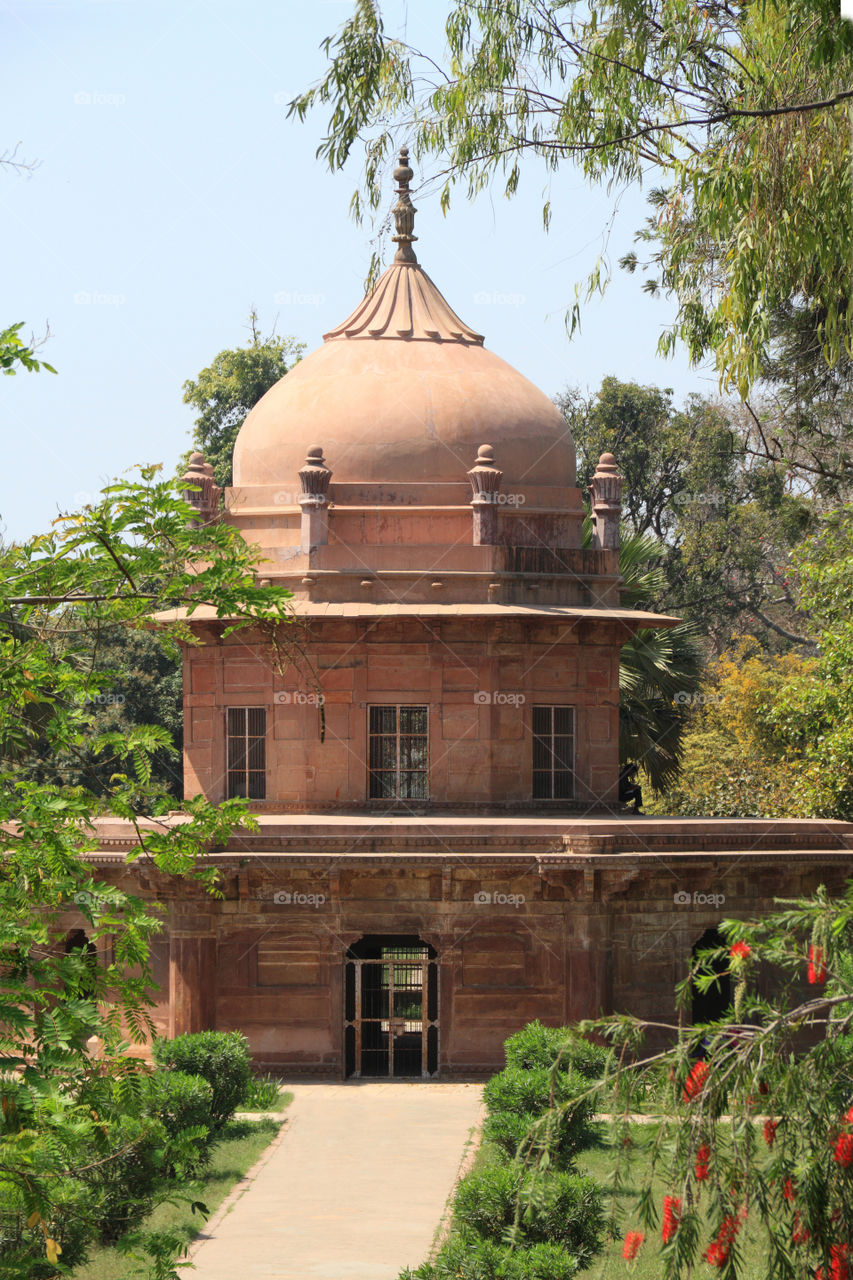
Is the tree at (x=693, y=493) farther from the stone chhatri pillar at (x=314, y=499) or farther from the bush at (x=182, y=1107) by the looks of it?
the bush at (x=182, y=1107)

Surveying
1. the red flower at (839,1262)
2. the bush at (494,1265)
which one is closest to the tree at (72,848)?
the bush at (494,1265)

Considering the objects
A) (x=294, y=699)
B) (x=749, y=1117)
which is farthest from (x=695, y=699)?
(x=749, y=1117)

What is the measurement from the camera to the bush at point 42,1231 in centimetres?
780

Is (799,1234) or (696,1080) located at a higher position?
(696,1080)

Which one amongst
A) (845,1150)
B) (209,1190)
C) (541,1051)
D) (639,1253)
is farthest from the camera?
(541,1051)

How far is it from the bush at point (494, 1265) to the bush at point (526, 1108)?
312cm

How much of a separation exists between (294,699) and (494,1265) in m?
11.7

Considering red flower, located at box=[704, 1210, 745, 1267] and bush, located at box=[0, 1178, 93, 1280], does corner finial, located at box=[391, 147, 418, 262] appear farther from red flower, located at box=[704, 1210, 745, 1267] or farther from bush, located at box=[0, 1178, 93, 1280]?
red flower, located at box=[704, 1210, 745, 1267]

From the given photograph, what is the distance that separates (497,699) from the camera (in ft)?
71.5

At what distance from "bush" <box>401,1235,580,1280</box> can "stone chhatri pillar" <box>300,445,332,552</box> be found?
487 inches

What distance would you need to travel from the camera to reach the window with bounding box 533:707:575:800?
22156mm

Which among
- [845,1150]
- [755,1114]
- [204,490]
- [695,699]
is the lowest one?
[845,1150]

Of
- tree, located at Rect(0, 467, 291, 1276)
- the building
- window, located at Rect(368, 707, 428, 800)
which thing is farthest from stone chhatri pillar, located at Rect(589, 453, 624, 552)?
tree, located at Rect(0, 467, 291, 1276)

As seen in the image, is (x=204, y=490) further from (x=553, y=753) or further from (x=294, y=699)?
(x=553, y=753)
